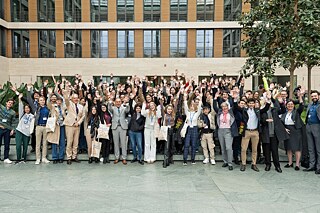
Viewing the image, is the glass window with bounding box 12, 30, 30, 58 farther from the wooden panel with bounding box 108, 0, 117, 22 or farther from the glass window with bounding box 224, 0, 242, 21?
the glass window with bounding box 224, 0, 242, 21

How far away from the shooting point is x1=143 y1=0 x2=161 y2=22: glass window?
2930 cm

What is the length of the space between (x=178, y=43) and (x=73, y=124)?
2188cm

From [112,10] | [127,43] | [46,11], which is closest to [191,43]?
[127,43]

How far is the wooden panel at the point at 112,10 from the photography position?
2930 centimetres

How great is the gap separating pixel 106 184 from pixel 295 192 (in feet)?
12.9

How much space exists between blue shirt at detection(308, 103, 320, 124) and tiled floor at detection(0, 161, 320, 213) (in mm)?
1352

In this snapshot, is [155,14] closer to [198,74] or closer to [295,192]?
[198,74]

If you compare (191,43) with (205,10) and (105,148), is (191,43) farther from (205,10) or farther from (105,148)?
(105,148)

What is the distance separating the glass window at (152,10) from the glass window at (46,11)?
8.80 m

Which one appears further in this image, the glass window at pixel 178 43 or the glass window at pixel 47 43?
the glass window at pixel 47 43

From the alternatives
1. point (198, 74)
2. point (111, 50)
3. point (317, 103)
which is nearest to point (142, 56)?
point (111, 50)

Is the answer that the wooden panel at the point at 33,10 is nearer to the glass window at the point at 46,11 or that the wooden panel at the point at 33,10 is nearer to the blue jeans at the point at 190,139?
the glass window at the point at 46,11

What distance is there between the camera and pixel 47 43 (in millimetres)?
29812

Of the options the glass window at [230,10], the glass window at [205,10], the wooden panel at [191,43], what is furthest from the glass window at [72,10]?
the glass window at [230,10]
